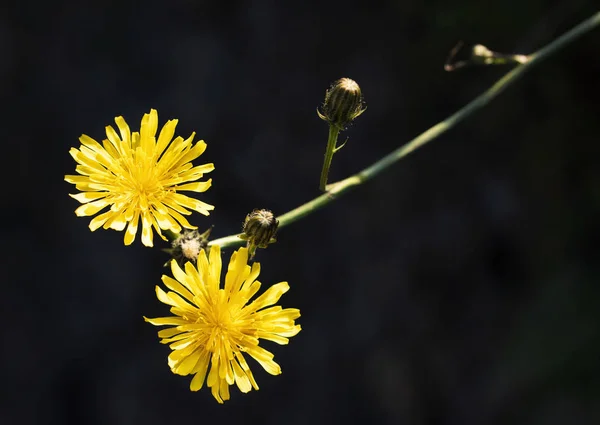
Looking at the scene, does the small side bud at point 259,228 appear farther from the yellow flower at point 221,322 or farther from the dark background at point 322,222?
the dark background at point 322,222

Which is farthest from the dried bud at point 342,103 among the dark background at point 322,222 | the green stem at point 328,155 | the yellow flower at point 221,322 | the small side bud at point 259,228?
the dark background at point 322,222

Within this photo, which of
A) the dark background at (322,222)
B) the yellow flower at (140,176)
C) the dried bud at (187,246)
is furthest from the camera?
the dark background at (322,222)

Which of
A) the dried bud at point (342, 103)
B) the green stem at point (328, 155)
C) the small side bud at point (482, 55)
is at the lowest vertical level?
the green stem at point (328, 155)

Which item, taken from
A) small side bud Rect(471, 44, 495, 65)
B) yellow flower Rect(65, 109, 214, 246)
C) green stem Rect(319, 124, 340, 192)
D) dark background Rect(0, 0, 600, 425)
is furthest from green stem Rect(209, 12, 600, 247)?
dark background Rect(0, 0, 600, 425)

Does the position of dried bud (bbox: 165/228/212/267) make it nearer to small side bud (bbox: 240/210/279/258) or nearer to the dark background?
small side bud (bbox: 240/210/279/258)

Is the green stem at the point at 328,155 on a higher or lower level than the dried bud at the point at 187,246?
higher
